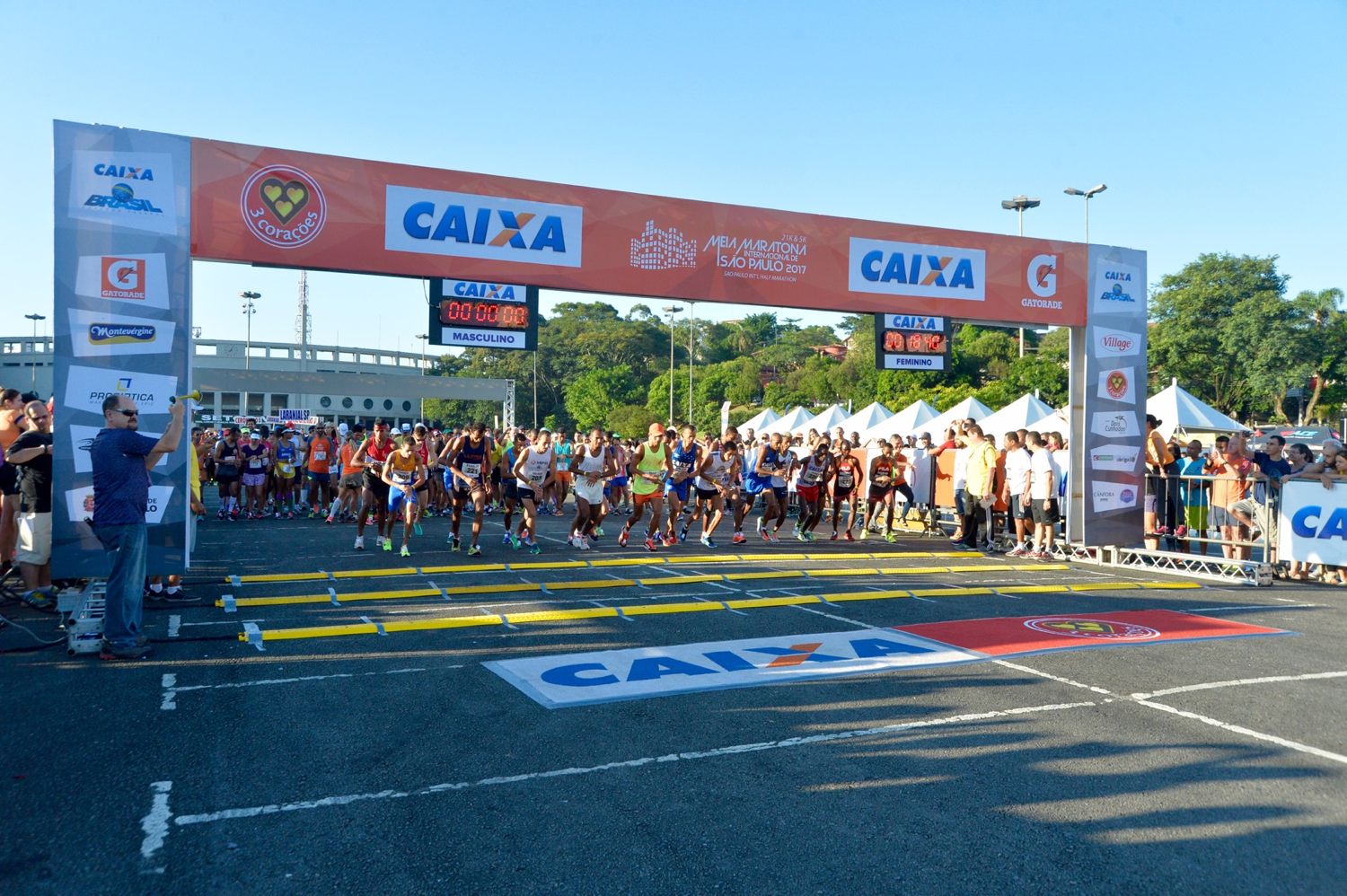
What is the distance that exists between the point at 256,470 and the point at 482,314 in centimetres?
1008

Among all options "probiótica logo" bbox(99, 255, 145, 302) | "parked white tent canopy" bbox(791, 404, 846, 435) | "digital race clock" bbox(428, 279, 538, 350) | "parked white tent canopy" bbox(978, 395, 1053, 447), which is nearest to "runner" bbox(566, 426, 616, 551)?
"digital race clock" bbox(428, 279, 538, 350)

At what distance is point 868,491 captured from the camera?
56.6ft

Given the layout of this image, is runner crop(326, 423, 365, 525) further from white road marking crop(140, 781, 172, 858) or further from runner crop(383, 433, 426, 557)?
white road marking crop(140, 781, 172, 858)

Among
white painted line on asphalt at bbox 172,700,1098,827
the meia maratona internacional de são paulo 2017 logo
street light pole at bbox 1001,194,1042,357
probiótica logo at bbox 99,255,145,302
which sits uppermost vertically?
street light pole at bbox 1001,194,1042,357

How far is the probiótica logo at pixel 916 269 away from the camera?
1399cm

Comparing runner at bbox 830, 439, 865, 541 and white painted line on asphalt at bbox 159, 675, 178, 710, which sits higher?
runner at bbox 830, 439, 865, 541

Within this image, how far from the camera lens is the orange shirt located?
63.7ft

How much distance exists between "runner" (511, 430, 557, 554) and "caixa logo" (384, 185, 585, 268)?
3067 mm

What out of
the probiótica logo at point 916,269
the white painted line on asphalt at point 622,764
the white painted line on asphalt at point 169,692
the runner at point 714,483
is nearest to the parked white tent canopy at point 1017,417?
the probiótica logo at point 916,269

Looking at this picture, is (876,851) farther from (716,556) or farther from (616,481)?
(616,481)

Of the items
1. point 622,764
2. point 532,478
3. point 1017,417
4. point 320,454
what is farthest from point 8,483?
point 1017,417

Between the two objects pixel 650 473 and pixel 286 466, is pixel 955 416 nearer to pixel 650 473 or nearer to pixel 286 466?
pixel 650 473

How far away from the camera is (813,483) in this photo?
17.0 metres

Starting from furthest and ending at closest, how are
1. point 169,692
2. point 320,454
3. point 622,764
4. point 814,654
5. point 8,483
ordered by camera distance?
point 320,454, point 8,483, point 814,654, point 169,692, point 622,764
